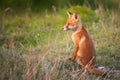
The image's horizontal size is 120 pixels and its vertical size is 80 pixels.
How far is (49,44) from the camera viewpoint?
21.4ft

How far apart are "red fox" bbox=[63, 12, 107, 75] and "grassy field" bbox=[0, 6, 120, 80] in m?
0.11

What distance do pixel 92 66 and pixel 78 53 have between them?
0.28 meters

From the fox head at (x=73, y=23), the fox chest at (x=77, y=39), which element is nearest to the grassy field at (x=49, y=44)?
the fox chest at (x=77, y=39)

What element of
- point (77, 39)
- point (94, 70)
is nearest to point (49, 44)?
point (77, 39)

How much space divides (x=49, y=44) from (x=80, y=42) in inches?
17.0

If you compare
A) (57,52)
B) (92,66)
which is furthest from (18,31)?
(92,66)

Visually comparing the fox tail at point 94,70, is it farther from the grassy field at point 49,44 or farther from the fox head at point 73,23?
the fox head at point 73,23

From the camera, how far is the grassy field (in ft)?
18.6

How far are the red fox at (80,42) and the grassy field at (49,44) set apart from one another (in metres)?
0.11

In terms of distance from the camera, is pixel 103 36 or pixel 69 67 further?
pixel 103 36

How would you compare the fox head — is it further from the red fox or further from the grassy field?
the grassy field

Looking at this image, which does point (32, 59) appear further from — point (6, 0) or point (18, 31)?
point (6, 0)

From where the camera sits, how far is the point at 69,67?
6234 millimetres

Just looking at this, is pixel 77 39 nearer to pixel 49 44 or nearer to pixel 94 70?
pixel 49 44
